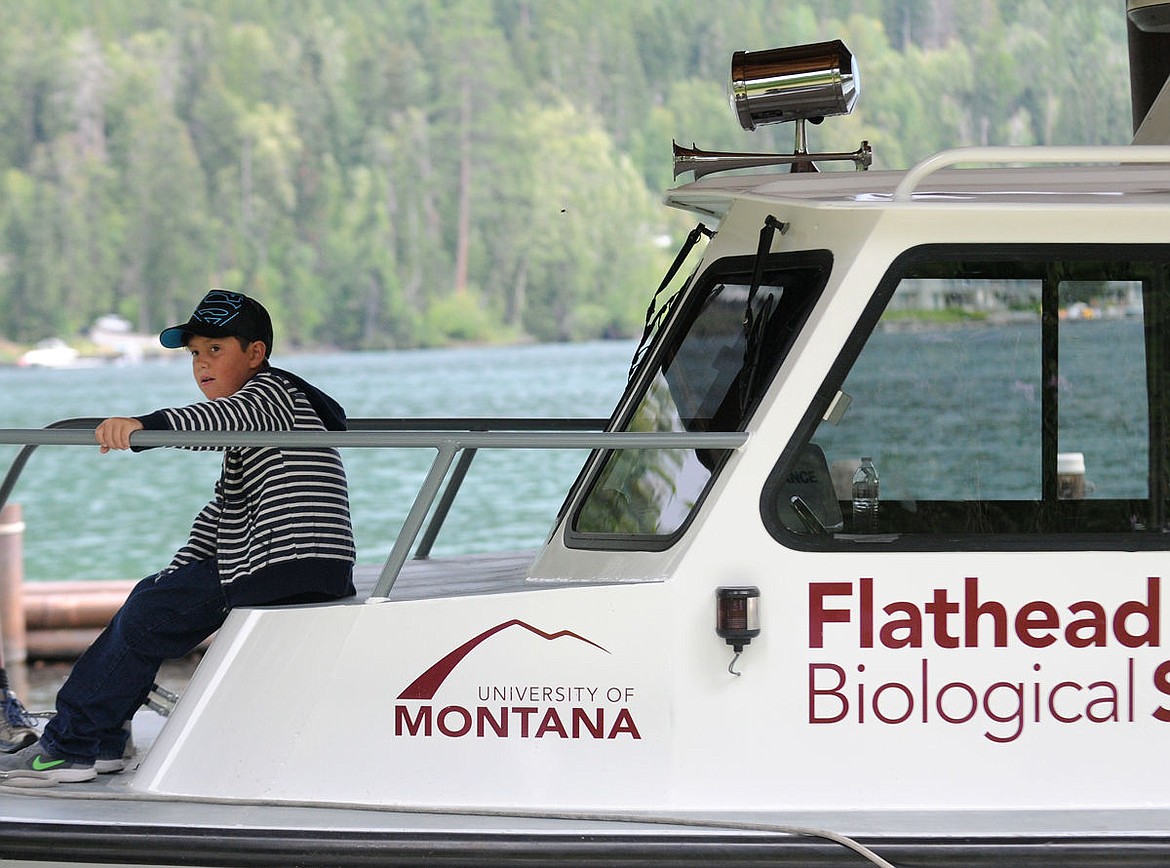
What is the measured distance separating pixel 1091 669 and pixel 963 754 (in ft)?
1.09

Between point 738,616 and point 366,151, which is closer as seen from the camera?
point 738,616

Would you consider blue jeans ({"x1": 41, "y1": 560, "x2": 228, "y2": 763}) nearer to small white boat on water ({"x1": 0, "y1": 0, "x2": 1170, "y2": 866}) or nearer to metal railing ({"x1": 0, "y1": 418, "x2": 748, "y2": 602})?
small white boat on water ({"x1": 0, "y1": 0, "x2": 1170, "y2": 866})

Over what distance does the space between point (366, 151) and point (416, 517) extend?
186 ft

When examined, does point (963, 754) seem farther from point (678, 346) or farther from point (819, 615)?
point (678, 346)

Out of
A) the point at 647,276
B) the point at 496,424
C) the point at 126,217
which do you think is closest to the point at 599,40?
the point at 647,276

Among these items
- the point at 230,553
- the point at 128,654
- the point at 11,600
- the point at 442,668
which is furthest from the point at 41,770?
the point at 11,600

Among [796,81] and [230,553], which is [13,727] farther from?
[796,81]

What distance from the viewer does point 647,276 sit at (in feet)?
176

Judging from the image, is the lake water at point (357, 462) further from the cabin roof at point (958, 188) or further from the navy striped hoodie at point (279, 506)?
the cabin roof at point (958, 188)

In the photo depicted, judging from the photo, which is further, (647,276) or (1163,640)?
(647,276)

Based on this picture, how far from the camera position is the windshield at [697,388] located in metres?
3.47

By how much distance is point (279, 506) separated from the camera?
3.63 metres

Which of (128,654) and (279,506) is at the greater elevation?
(279,506)

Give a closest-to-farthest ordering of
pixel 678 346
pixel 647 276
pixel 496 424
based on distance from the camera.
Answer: pixel 678 346 → pixel 496 424 → pixel 647 276
